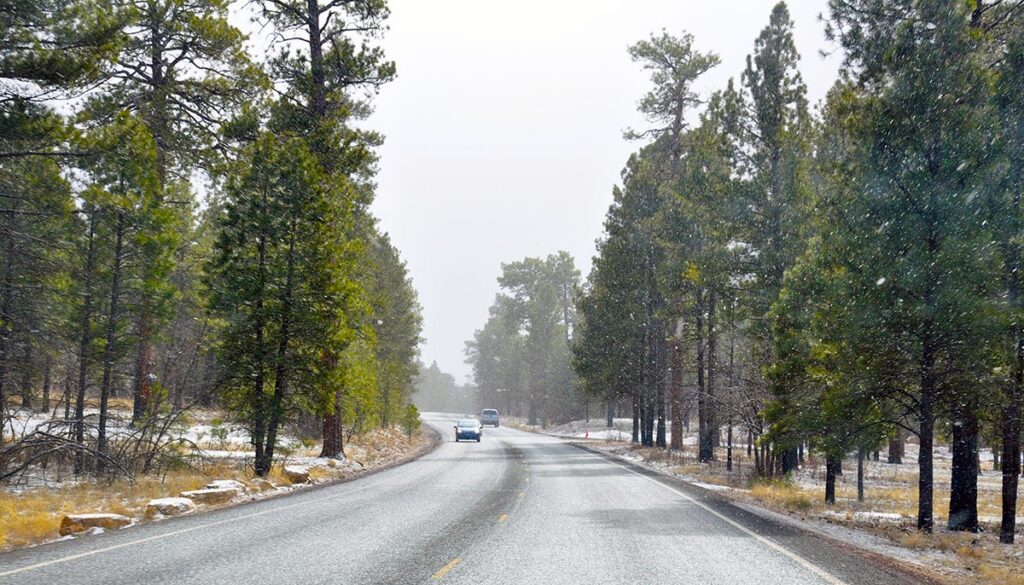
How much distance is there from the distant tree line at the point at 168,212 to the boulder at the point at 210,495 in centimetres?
206

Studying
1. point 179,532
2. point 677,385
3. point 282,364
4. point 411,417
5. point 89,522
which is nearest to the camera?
point 179,532

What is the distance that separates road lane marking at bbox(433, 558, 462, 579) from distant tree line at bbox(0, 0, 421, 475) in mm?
9386

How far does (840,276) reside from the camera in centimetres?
1344

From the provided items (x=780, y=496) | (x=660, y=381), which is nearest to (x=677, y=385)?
(x=660, y=381)

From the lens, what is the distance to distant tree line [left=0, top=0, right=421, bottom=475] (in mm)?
13227

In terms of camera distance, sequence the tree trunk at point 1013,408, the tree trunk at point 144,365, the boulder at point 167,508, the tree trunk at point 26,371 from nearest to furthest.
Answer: the boulder at point 167,508
the tree trunk at point 1013,408
the tree trunk at point 26,371
the tree trunk at point 144,365

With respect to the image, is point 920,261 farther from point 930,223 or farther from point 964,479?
point 964,479

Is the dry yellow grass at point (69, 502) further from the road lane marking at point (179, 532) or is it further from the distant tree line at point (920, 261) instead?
the distant tree line at point (920, 261)

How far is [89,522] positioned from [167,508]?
180cm

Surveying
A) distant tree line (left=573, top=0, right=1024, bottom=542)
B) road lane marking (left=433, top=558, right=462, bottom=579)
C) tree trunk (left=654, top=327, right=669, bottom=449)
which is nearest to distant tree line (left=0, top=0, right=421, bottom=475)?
road lane marking (left=433, top=558, right=462, bottom=579)

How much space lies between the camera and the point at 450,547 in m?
8.55

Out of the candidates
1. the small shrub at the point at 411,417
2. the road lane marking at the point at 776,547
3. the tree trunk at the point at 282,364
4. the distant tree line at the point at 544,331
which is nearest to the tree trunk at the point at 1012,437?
the road lane marking at the point at 776,547

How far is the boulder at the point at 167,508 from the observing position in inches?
446

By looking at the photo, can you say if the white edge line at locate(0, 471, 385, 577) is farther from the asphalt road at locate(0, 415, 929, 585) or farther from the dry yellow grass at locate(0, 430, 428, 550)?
the dry yellow grass at locate(0, 430, 428, 550)
